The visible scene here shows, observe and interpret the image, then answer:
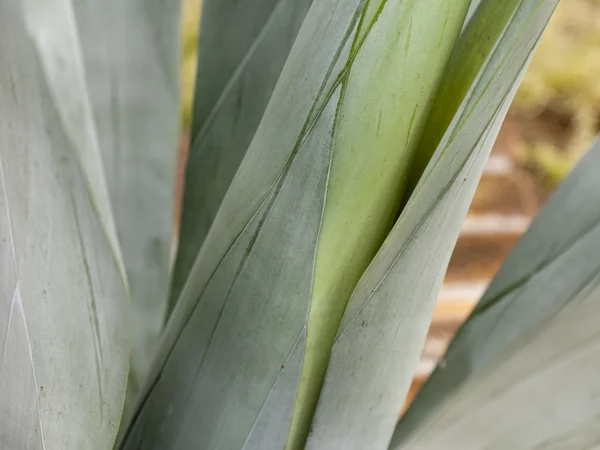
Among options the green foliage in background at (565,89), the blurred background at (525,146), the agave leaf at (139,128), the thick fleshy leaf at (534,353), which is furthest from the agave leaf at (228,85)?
the green foliage in background at (565,89)

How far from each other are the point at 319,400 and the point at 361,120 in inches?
3.1

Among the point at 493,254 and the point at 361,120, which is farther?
the point at 493,254

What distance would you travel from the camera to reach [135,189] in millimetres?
257

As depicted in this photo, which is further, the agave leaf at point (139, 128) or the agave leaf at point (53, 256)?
the agave leaf at point (139, 128)

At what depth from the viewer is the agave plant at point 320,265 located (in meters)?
0.12

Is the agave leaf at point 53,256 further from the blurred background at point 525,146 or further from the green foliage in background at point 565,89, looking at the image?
the green foliage in background at point 565,89

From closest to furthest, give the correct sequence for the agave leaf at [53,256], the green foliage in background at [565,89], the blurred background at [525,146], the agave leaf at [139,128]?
the agave leaf at [53,256] → the agave leaf at [139,128] → the blurred background at [525,146] → the green foliage in background at [565,89]

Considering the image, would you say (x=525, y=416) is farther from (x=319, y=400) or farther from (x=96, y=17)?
(x=96, y=17)

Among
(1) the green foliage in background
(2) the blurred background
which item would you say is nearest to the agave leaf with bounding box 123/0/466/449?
Answer: (2) the blurred background

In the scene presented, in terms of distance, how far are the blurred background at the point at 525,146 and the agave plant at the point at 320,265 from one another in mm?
362

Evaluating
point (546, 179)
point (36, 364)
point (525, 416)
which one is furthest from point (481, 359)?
point (546, 179)

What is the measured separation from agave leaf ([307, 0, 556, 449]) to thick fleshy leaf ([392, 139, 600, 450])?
0.09 feet

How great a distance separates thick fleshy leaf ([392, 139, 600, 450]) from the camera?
161mm

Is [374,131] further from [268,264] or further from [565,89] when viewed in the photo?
[565,89]
